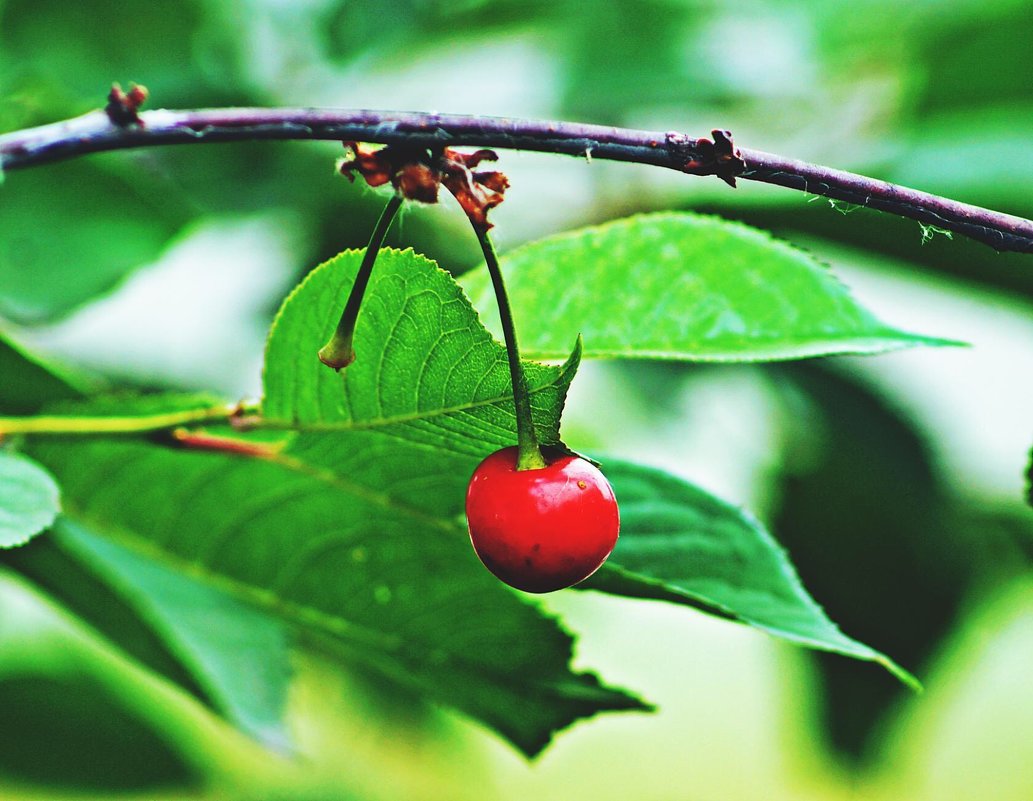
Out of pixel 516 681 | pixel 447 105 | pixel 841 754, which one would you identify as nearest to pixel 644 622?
pixel 841 754

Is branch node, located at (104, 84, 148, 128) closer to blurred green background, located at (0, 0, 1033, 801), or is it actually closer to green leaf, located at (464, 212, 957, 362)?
green leaf, located at (464, 212, 957, 362)

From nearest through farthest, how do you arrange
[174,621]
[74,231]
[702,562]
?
[702,562] → [174,621] → [74,231]

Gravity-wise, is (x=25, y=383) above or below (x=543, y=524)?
above

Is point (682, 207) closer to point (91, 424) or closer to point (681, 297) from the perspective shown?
point (681, 297)

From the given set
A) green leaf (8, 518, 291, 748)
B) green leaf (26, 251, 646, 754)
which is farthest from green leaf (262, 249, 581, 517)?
green leaf (8, 518, 291, 748)

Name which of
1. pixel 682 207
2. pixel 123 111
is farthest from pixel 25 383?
pixel 682 207

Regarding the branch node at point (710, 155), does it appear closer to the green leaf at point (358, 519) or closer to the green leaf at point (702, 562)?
the green leaf at point (358, 519)

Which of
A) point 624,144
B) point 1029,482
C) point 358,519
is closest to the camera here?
point 624,144
